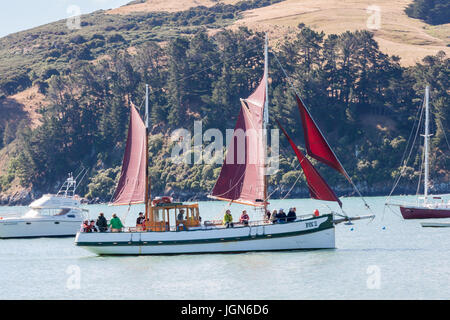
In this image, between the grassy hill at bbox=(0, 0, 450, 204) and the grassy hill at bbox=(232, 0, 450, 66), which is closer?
the grassy hill at bbox=(0, 0, 450, 204)

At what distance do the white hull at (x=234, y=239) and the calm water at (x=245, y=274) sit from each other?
481 mm

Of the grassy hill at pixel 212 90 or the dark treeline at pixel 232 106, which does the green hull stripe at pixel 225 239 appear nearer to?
the dark treeline at pixel 232 106

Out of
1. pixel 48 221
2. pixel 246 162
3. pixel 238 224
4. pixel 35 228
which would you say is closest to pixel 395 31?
pixel 48 221

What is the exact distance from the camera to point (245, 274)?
3750 cm

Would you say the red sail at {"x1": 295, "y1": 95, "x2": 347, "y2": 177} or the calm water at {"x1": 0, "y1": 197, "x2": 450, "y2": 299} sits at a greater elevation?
the red sail at {"x1": 295, "y1": 95, "x2": 347, "y2": 177}

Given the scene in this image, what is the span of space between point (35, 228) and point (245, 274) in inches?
1118

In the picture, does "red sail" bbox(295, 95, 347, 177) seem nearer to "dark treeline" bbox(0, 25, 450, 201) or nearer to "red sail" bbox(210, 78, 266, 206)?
"red sail" bbox(210, 78, 266, 206)

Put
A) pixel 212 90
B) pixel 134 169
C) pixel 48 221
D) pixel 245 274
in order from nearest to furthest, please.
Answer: pixel 245 274 → pixel 134 169 → pixel 48 221 → pixel 212 90

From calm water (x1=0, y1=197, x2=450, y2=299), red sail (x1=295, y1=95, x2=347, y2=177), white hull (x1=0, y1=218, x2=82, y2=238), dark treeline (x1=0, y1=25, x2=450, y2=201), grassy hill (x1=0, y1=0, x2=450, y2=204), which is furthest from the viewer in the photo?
grassy hill (x1=0, y1=0, x2=450, y2=204)

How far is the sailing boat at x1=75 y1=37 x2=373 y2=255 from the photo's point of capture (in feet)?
141

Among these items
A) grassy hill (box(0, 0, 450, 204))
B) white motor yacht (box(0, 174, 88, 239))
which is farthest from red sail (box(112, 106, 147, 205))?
grassy hill (box(0, 0, 450, 204))

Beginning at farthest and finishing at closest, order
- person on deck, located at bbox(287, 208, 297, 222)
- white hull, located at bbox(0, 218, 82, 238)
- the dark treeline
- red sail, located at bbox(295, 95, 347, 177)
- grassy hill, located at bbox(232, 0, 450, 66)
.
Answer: grassy hill, located at bbox(232, 0, 450, 66), the dark treeline, white hull, located at bbox(0, 218, 82, 238), person on deck, located at bbox(287, 208, 297, 222), red sail, located at bbox(295, 95, 347, 177)

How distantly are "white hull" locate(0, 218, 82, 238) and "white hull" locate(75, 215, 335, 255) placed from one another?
18252mm

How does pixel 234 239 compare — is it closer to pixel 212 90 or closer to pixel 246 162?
pixel 246 162
